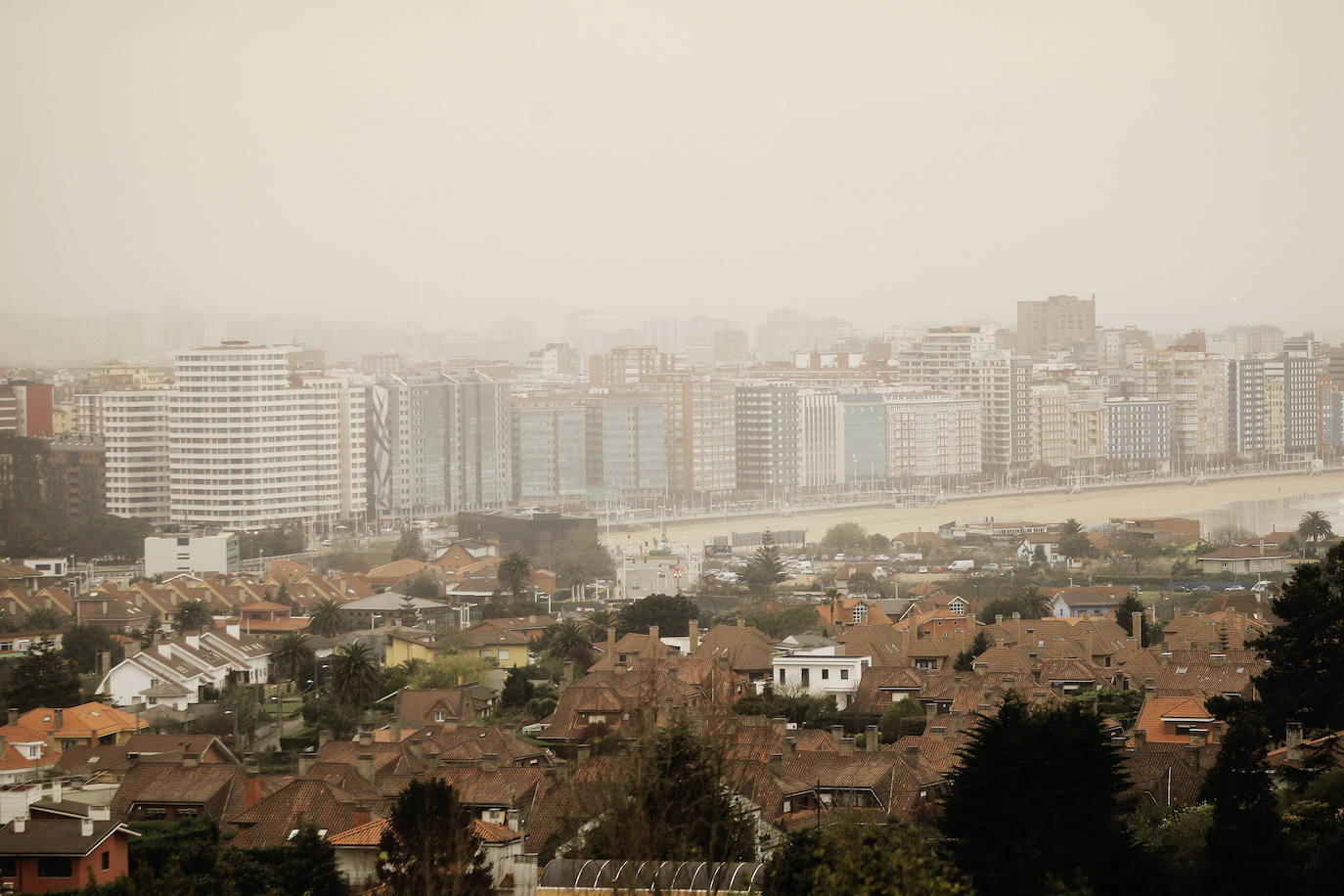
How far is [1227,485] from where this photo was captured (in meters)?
56.3

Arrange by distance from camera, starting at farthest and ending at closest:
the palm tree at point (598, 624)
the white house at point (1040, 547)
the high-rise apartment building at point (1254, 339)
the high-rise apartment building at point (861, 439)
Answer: the high-rise apartment building at point (1254, 339) → the high-rise apartment building at point (861, 439) → the white house at point (1040, 547) → the palm tree at point (598, 624)

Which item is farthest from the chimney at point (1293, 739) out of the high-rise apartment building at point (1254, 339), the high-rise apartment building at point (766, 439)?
the high-rise apartment building at point (1254, 339)

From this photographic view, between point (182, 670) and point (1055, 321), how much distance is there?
5783 cm

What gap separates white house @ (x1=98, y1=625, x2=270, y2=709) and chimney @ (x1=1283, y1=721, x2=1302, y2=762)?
32.6 feet

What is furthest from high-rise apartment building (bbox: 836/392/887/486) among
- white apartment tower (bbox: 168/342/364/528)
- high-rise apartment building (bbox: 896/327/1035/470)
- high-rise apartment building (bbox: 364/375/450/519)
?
white apartment tower (bbox: 168/342/364/528)

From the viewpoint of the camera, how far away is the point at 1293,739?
918cm

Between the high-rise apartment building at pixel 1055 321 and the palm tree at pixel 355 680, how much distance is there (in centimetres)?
5867

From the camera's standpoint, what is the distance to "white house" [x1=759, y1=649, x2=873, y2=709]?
14.9 metres

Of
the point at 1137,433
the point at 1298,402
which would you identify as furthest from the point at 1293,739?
the point at 1298,402

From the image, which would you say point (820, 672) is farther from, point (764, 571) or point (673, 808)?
point (764, 571)

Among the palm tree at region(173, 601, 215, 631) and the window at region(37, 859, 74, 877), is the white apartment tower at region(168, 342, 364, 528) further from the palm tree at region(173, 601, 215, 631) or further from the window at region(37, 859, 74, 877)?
the window at region(37, 859, 74, 877)

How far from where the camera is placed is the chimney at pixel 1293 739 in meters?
8.92

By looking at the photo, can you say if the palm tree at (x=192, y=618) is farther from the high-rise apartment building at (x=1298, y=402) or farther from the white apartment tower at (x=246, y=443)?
the high-rise apartment building at (x=1298, y=402)

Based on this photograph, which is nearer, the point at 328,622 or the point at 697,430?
the point at 328,622
